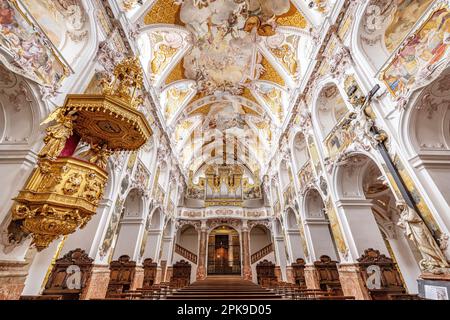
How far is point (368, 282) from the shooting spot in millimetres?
5883

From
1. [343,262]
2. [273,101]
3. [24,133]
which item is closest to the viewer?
[24,133]

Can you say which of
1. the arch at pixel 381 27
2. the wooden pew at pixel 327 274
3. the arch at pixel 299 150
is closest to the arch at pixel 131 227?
the wooden pew at pixel 327 274

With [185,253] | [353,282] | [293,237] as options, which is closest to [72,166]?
[353,282]

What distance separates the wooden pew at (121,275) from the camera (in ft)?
27.8

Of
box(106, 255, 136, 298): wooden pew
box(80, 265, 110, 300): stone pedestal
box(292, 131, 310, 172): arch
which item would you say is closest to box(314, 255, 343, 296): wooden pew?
box(292, 131, 310, 172): arch

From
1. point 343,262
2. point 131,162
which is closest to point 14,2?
point 131,162

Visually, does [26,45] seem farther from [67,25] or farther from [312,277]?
[312,277]

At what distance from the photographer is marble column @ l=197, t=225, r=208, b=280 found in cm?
1503

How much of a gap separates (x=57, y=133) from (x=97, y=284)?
16.5ft

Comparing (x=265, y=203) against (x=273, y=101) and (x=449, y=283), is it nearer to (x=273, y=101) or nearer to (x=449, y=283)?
(x=273, y=101)

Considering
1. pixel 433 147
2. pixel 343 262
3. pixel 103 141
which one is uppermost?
pixel 103 141

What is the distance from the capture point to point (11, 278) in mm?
3566

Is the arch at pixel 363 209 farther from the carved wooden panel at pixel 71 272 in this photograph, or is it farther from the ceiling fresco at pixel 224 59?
the carved wooden panel at pixel 71 272
